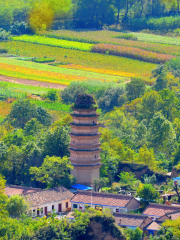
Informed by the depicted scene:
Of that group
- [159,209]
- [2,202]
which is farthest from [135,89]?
[2,202]

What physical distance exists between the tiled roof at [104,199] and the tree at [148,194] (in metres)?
2.32

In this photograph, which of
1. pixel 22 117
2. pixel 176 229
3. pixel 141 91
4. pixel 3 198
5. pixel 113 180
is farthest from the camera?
pixel 141 91

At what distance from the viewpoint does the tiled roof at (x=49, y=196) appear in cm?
9375

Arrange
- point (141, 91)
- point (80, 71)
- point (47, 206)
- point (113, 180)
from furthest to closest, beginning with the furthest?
point (80, 71) < point (141, 91) < point (113, 180) < point (47, 206)

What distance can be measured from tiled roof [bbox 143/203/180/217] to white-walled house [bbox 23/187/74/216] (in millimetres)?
10040

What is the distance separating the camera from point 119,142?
113 m

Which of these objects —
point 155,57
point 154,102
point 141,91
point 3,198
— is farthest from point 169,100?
point 155,57

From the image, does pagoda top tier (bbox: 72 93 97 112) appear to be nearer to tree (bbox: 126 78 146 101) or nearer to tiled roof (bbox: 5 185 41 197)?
tiled roof (bbox: 5 185 41 197)

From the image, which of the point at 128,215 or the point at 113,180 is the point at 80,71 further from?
the point at 128,215

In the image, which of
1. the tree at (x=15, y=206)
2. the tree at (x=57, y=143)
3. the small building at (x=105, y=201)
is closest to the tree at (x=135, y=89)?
the tree at (x=57, y=143)

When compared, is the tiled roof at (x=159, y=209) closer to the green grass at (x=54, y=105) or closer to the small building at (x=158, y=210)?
the small building at (x=158, y=210)

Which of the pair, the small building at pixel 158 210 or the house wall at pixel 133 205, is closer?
the small building at pixel 158 210

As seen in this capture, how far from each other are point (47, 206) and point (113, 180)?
1315 cm

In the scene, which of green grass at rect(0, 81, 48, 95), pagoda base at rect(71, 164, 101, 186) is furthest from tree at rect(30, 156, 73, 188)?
green grass at rect(0, 81, 48, 95)
